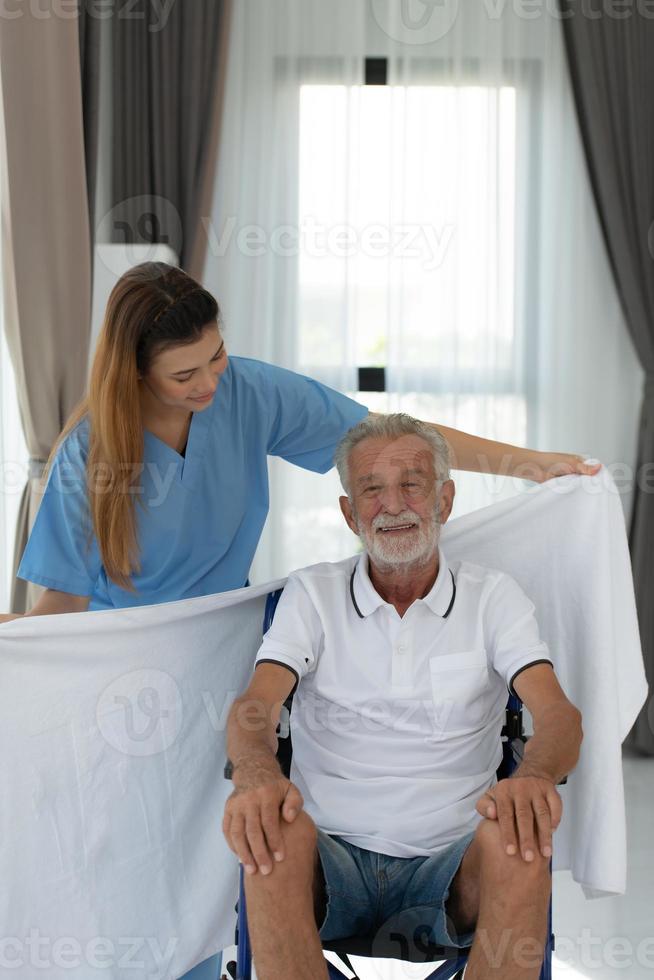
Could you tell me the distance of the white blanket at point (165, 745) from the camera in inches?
70.9

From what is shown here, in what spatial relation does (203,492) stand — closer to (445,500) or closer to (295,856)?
(445,500)

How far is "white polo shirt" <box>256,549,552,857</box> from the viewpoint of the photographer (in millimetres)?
1761

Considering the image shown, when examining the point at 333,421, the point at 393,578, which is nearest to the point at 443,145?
the point at 333,421

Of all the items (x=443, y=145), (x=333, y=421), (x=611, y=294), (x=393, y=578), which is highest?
(x=443, y=145)

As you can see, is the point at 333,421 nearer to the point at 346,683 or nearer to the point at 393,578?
the point at 393,578

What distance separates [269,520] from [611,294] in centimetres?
157

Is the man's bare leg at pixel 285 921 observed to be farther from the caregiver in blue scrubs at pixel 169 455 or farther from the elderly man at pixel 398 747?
the caregiver in blue scrubs at pixel 169 455

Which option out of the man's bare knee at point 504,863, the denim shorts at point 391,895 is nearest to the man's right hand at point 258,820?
the denim shorts at point 391,895

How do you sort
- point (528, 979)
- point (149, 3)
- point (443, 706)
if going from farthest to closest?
point (149, 3) < point (443, 706) < point (528, 979)

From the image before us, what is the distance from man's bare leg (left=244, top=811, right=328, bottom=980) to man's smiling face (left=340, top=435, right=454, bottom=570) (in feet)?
1.72

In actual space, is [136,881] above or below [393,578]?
below

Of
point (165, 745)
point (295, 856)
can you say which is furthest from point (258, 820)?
point (165, 745)

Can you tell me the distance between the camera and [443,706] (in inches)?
70.2

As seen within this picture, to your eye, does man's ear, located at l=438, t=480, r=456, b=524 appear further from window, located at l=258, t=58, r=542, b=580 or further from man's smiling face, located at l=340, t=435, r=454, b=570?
window, located at l=258, t=58, r=542, b=580
